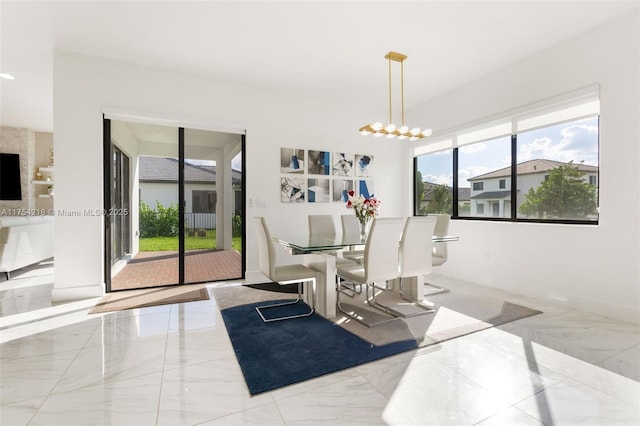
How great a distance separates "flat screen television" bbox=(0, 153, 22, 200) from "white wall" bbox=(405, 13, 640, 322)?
901 centimetres

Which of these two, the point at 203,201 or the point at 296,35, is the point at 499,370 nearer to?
the point at 296,35

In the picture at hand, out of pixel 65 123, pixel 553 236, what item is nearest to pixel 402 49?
pixel 553 236

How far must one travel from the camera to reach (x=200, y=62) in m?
3.78

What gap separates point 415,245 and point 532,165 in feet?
6.93

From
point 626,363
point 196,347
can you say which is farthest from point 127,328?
point 626,363

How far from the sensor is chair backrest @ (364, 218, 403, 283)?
277 cm

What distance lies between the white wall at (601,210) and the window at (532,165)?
169 millimetres

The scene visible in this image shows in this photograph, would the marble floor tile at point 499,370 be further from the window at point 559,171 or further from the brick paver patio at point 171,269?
the brick paver patio at point 171,269

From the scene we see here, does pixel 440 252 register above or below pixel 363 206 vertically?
below

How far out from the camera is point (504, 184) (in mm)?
4168

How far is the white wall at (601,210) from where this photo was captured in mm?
2893

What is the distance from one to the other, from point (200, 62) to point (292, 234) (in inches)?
105

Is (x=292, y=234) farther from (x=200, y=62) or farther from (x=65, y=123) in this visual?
(x=65, y=123)

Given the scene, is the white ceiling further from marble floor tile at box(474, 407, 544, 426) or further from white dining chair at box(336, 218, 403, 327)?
marble floor tile at box(474, 407, 544, 426)
